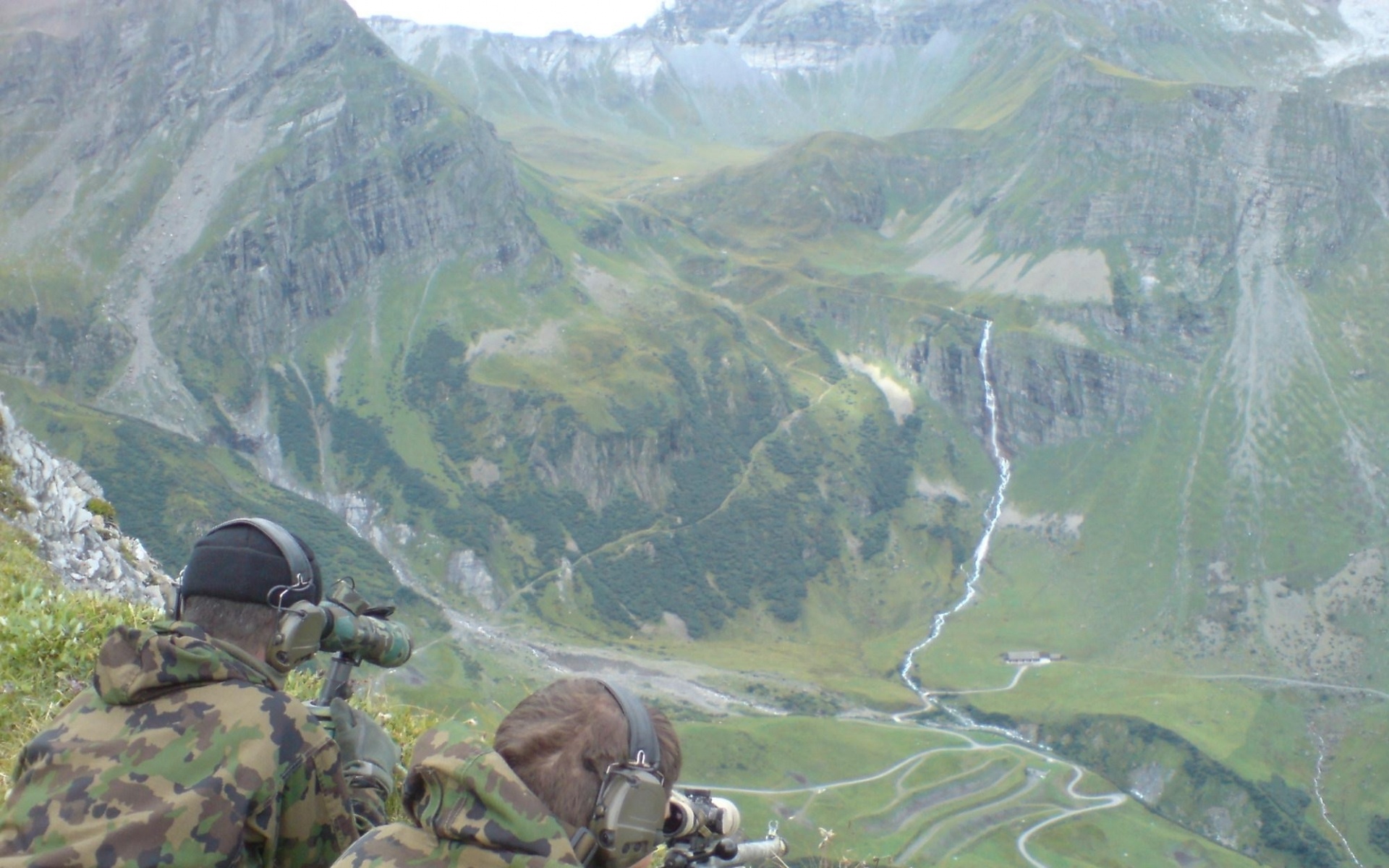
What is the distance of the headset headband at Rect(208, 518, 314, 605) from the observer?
26.5 ft

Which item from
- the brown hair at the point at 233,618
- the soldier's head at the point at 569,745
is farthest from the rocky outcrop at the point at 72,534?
the soldier's head at the point at 569,745

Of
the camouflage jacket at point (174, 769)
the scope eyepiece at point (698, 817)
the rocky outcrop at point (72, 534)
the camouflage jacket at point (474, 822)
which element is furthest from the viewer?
the rocky outcrop at point (72, 534)

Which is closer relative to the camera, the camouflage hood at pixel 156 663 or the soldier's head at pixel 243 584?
the camouflage hood at pixel 156 663

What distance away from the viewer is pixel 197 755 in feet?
24.6

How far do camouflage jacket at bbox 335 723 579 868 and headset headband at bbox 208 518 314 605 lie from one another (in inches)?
86.7

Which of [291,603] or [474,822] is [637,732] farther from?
[291,603]

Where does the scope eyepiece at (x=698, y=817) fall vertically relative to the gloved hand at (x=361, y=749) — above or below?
above

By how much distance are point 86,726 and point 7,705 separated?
4578 mm

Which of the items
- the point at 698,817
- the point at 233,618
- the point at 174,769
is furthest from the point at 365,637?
the point at 698,817

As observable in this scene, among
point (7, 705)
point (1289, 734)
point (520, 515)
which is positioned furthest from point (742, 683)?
point (7, 705)

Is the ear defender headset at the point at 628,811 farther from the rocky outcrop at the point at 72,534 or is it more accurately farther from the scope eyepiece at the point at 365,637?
the rocky outcrop at the point at 72,534

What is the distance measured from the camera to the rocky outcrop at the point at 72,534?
19.2 metres

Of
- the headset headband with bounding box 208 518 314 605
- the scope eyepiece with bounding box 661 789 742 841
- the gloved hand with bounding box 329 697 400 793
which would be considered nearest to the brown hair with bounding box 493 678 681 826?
the scope eyepiece with bounding box 661 789 742 841

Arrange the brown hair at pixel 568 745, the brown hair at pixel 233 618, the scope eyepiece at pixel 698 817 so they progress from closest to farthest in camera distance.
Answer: the brown hair at pixel 568 745, the scope eyepiece at pixel 698 817, the brown hair at pixel 233 618
